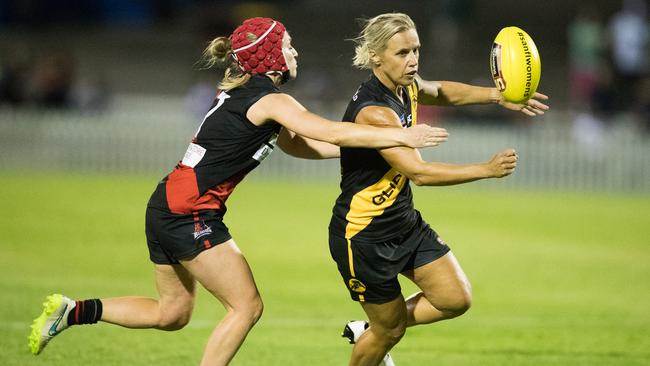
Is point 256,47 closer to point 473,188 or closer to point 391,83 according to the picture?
point 391,83

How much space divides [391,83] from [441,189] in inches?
574

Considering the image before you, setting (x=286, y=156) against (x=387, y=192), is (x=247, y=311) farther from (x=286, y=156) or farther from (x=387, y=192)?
(x=286, y=156)

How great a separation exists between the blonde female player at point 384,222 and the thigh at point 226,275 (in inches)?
27.8

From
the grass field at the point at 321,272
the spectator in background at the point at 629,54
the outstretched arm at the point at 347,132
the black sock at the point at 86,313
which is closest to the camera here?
the outstretched arm at the point at 347,132

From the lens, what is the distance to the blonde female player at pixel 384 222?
7121 mm

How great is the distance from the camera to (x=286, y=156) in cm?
2281

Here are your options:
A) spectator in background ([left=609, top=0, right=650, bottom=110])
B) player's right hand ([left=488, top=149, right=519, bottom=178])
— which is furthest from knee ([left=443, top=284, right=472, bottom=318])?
spectator in background ([left=609, top=0, right=650, bottom=110])

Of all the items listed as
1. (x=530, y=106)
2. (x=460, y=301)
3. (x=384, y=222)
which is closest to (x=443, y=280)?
(x=460, y=301)

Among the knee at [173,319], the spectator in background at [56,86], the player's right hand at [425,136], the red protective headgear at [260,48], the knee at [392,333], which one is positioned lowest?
the spectator in background at [56,86]

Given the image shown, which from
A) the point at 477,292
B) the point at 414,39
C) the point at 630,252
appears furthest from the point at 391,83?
the point at 630,252

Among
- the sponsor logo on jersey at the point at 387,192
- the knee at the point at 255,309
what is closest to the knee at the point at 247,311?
the knee at the point at 255,309

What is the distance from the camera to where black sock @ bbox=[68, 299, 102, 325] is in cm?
761

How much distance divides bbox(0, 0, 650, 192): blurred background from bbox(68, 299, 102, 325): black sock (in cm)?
1447

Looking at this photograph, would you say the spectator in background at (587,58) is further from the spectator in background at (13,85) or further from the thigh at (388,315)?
the thigh at (388,315)
